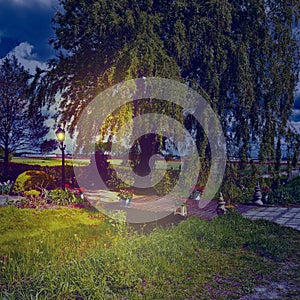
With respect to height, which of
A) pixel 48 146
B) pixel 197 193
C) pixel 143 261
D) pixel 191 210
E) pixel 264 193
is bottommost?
pixel 191 210

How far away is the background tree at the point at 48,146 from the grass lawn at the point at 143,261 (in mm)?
Answer: 9626

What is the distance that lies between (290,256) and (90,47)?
30.2ft

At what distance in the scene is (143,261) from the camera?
4.83 metres

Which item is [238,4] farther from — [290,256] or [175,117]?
[290,256]

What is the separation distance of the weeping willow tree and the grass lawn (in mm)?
3689

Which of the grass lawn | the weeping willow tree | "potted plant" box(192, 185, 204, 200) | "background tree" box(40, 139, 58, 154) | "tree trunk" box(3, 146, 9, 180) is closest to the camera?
the grass lawn

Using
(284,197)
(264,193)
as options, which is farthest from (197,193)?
(284,197)

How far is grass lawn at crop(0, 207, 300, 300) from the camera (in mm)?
3816

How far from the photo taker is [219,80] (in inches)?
412

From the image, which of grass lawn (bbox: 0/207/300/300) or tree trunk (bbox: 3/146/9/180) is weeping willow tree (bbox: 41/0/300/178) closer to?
grass lawn (bbox: 0/207/300/300)

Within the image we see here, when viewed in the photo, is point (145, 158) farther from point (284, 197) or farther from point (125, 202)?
point (284, 197)

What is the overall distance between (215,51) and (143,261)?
770 centimetres

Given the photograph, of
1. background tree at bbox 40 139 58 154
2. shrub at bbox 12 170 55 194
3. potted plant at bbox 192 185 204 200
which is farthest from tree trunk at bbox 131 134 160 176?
background tree at bbox 40 139 58 154

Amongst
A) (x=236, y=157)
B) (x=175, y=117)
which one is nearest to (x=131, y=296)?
(x=175, y=117)
